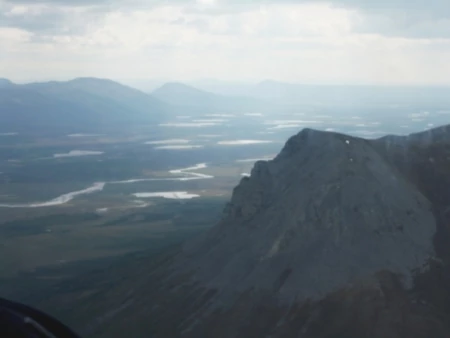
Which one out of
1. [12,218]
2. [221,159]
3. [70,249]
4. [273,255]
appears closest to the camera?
[273,255]

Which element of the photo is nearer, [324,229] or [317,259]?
[317,259]

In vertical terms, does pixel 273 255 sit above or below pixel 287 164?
below

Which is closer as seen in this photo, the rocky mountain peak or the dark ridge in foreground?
the dark ridge in foreground

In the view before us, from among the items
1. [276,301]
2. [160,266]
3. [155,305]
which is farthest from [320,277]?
[160,266]

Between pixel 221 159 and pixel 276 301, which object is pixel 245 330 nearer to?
pixel 276 301

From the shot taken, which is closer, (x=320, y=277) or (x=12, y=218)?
(x=320, y=277)

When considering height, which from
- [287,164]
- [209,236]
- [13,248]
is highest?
[287,164]

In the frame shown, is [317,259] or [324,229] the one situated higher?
[324,229]

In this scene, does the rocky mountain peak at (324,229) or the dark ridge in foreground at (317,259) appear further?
the rocky mountain peak at (324,229)
